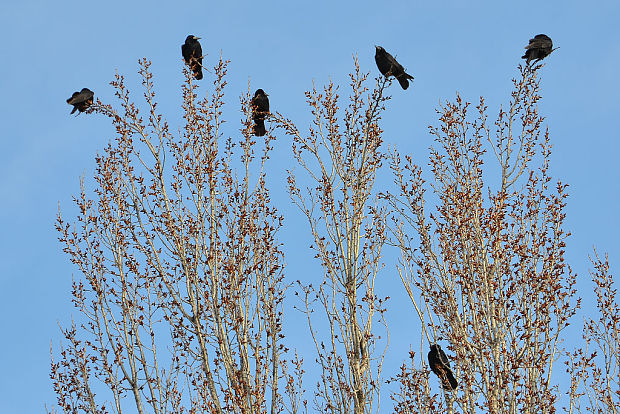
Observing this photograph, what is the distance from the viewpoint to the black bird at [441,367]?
32.1 feet

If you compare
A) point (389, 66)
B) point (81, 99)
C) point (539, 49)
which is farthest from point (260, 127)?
point (539, 49)

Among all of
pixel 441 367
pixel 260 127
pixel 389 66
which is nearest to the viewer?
pixel 441 367

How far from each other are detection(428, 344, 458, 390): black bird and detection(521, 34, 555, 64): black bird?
4.23 meters

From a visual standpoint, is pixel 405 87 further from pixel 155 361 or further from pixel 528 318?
pixel 155 361

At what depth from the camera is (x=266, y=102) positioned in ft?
42.5

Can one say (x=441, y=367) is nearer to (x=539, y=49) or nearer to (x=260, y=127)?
(x=260, y=127)

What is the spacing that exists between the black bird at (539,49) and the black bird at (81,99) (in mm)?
5851

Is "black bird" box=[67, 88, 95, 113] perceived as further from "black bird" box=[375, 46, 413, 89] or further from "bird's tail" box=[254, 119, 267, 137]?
"black bird" box=[375, 46, 413, 89]

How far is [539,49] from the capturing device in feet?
40.3

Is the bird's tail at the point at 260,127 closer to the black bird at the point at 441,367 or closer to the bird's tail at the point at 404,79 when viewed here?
the bird's tail at the point at 404,79

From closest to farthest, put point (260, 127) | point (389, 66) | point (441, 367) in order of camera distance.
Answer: point (441, 367)
point (260, 127)
point (389, 66)

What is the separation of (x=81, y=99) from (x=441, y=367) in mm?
5962

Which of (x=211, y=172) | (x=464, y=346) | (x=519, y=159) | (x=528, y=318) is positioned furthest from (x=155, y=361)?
(x=519, y=159)

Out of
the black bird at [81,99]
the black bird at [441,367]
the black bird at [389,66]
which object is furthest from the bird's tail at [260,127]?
the black bird at [441,367]
